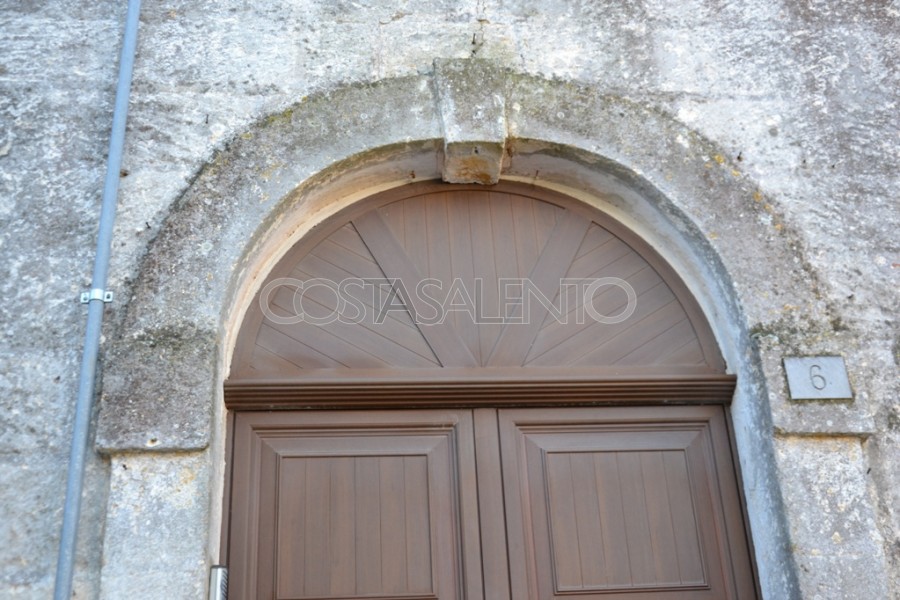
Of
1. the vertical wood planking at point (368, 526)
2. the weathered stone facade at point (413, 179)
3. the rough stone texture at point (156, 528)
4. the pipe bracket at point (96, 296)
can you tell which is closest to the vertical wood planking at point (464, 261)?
the weathered stone facade at point (413, 179)

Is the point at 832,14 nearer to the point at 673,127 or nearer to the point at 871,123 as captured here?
the point at 871,123

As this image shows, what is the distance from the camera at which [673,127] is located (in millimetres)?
3924

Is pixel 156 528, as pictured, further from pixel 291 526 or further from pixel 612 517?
pixel 612 517

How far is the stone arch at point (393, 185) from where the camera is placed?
3273 millimetres

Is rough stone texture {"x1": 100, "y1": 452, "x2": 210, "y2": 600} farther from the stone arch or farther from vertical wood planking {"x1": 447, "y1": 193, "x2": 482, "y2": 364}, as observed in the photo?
vertical wood planking {"x1": 447, "y1": 193, "x2": 482, "y2": 364}

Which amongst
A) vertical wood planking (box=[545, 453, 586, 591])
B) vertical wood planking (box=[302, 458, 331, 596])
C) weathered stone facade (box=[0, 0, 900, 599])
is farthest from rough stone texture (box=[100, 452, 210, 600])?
vertical wood planking (box=[545, 453, 586, 591])

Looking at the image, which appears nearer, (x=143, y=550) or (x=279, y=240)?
(x=143, y=550)

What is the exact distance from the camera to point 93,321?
130 inches

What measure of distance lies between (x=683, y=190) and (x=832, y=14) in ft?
4.29

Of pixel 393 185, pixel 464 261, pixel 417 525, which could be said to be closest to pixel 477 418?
pixel 417 525

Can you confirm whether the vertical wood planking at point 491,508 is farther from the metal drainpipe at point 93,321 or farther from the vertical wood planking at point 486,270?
the metal drainpipe at point 93,321

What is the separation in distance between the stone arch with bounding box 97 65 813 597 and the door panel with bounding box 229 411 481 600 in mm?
309

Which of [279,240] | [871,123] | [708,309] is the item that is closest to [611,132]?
[708,309]

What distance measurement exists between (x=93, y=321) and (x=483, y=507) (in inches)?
62.3
